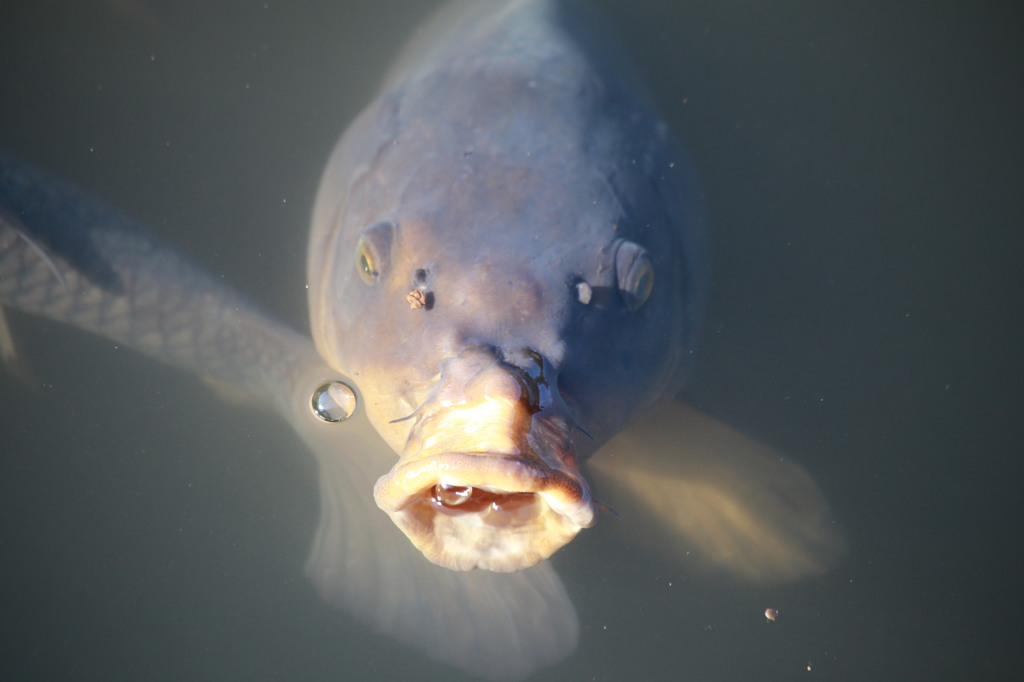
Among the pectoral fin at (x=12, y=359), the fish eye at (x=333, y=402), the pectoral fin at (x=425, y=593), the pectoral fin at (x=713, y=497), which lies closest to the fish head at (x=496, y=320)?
the fish eye at (x=333, y=402)

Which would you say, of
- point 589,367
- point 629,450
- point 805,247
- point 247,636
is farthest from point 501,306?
point 805,247

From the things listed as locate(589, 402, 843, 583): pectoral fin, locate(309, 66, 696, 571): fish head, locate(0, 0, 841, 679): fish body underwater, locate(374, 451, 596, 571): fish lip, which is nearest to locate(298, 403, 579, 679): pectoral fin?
locate(0, 0, 841, 679): fish body underwater

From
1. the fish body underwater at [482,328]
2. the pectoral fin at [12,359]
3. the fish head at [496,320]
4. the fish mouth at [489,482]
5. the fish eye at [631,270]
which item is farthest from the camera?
the pectoral fin at [12,359]

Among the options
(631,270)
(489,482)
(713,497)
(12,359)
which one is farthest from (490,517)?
(12,359)

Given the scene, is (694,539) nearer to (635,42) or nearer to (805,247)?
(805,247)

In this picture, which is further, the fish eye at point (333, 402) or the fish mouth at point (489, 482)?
the fish eye at point (333, 402)

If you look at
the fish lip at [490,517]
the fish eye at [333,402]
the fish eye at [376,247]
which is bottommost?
the fish lip at [490,517]

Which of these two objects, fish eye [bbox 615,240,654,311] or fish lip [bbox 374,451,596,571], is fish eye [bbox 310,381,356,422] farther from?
fish eye [bbox 615,240,654,311]

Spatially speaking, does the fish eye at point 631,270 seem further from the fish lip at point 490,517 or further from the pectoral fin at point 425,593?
the pectoral fin at point 425,593

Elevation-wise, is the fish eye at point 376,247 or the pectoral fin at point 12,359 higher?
the fish eye at point 376,247
